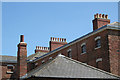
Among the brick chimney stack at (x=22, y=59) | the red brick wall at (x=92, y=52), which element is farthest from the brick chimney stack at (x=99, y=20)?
the brick chimney stack at (x=22, y=59)

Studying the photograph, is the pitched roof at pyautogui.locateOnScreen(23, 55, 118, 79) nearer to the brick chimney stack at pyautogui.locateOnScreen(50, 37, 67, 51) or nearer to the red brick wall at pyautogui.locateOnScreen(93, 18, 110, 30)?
the red brick wall at pyautogui.locateOnScreen(93, 18, 110, 30)

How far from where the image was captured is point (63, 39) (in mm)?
41500

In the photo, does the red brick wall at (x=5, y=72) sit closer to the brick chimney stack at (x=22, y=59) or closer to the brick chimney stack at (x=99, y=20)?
the brick chimney stack at (x=22, y=59)

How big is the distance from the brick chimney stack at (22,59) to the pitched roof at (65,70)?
4.30 meters

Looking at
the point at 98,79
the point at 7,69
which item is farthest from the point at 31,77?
the point at 7,69

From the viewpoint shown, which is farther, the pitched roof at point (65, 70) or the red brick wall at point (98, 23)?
the red brick wall at point (98, 23)

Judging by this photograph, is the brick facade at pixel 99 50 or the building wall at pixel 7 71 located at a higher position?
the brick facade at pixel 99 50

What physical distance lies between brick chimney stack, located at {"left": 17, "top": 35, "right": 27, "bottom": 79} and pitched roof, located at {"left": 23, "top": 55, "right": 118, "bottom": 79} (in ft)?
14.1

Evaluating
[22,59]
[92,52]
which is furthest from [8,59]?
[92,52]

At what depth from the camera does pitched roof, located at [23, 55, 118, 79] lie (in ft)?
60.6

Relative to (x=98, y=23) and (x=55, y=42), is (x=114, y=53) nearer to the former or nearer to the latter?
(x=98, y=23)

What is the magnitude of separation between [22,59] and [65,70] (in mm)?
6748

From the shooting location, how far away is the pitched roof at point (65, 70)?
18469 mm

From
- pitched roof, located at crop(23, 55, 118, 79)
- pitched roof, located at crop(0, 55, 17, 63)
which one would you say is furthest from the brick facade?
pitched roof, located at crop(0, 55, 17, 63)
